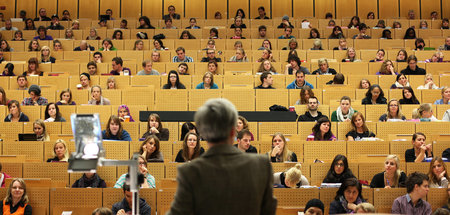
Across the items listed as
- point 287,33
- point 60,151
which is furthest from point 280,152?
point 287,33

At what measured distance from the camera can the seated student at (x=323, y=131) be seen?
7203 millimetres

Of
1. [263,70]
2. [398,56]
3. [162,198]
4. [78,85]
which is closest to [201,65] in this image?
[263,70]

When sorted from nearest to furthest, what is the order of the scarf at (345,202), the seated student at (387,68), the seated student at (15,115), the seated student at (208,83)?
the scarf at (345,202) < the seated student at (15,115) < the seated student at (208,83) < the seated student at (387,68)

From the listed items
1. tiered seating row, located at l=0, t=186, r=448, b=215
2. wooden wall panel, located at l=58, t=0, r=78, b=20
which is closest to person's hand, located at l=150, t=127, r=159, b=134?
tiered seating row, located at l=0, t=186, r=448, b=215

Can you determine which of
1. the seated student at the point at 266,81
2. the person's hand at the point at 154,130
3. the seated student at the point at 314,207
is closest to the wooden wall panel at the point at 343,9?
the seated student at the point at 266,81

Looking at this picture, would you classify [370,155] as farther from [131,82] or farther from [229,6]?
[229,6]

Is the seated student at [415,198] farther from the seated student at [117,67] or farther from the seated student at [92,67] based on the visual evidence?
the seated student at [92,67]

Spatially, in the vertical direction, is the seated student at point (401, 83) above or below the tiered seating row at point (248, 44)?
below

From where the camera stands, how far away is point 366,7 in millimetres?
15422

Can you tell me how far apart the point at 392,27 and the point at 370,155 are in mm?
7138

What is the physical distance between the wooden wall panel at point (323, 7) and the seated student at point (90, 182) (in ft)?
33.8

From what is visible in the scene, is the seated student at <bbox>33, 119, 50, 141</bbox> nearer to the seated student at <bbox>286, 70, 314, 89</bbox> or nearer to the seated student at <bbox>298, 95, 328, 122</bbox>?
the seated student at <bbox>298, 95, 328, 122</bbox>

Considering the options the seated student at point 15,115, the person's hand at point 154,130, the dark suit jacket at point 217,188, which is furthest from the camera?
the seated student at point 15,115

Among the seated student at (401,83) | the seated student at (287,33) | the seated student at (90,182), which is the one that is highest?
the seated student at (287,33)
